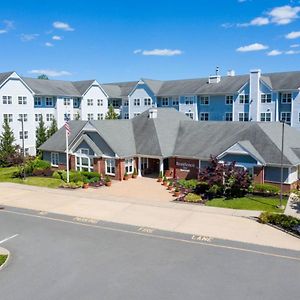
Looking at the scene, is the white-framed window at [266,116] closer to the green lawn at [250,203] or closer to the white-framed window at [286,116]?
the white-framed window at [286,116]

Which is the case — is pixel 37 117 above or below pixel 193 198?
above

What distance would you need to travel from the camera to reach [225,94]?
201ft

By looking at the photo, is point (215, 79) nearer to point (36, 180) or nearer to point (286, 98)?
point (286, 98)

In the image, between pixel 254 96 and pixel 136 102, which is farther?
pixel 136 102

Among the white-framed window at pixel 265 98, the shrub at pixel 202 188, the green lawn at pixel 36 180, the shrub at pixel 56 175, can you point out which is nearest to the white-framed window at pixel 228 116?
the white-framed window at pixel 265 98

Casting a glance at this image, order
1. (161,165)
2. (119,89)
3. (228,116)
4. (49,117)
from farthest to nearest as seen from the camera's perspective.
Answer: (119,89)
(49,117)
(228,116)
(161,165)

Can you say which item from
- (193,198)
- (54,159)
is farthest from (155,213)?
(54,159)

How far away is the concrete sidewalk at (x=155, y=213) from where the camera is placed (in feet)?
75.0

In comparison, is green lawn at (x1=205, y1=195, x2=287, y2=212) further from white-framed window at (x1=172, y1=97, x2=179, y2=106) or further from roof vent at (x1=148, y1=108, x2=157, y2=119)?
white-framed window at (x1=172, y1=97, x2=179, y2=106)

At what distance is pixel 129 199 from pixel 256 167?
11777 millimetres

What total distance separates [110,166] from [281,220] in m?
21.2

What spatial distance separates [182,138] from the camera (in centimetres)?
4247

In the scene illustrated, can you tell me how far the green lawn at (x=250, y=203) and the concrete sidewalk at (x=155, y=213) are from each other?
123cm

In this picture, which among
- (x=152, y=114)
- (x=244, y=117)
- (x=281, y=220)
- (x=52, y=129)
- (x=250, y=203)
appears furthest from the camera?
(x=244, y=117)
